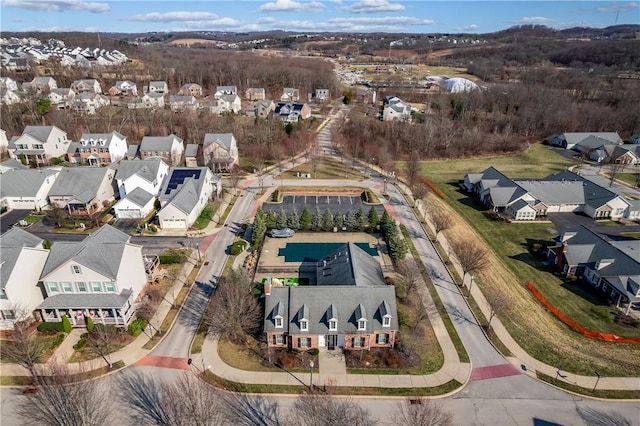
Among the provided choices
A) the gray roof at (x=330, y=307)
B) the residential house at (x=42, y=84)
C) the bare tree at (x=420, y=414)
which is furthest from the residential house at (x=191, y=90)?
the bare tree at (x=420, y=414)

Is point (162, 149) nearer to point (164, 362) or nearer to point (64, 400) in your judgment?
point (164, 362)

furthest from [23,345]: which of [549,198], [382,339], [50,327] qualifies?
[549,198]

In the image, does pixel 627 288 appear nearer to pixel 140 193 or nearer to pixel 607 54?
pixel 140 193

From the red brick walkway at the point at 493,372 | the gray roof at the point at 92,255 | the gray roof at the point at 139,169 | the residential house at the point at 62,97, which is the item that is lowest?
the red brick walkway at the point at 493,372

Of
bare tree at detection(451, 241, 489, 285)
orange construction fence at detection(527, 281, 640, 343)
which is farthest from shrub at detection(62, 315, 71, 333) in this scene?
orange construction fence at detection(527, 281, 640, 343)

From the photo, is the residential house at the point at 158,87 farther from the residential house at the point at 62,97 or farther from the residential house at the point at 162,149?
the residential house at the point at 162,149
